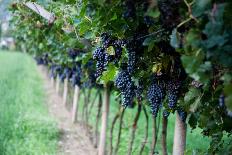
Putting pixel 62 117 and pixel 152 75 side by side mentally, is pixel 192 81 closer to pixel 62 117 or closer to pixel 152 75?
pixel 152 75

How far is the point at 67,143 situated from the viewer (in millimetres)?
9070

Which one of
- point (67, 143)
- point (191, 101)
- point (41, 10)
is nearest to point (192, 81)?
point (191, 101)

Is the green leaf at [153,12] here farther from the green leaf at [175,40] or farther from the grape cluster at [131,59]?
the grape cluster at [131,59]

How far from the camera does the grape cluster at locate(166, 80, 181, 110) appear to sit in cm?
365

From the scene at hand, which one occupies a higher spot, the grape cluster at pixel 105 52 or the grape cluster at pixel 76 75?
the grape cluster at pixel 76 75

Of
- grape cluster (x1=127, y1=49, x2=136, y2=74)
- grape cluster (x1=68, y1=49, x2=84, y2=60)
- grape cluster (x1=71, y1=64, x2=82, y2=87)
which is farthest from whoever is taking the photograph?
grape cluster (x1=71, y1=64, x2=82, y2=87)

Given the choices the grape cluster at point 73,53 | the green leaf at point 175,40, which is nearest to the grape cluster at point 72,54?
the grape cluster at point 73,53

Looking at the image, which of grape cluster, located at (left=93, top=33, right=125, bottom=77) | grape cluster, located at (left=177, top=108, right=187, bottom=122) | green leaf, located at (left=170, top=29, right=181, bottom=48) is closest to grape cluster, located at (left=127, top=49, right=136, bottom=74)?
grape cluster, located at (left=93, top=33, right=125, bottom=77)

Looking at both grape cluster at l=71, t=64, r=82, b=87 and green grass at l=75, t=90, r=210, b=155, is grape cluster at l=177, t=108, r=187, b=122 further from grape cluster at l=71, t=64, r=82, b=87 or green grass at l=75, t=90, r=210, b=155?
grape cluster at l=71, t=64, r=82, b=87

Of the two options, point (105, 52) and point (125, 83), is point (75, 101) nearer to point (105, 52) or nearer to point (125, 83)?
point (125, 83)

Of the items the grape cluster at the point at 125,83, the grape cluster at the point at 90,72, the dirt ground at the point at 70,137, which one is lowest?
the dirt ground at the point at 70,137

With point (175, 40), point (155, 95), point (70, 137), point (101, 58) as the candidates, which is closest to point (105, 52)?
point (101, 58)

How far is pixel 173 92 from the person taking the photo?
3.68m

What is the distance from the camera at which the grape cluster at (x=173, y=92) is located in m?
3.65
